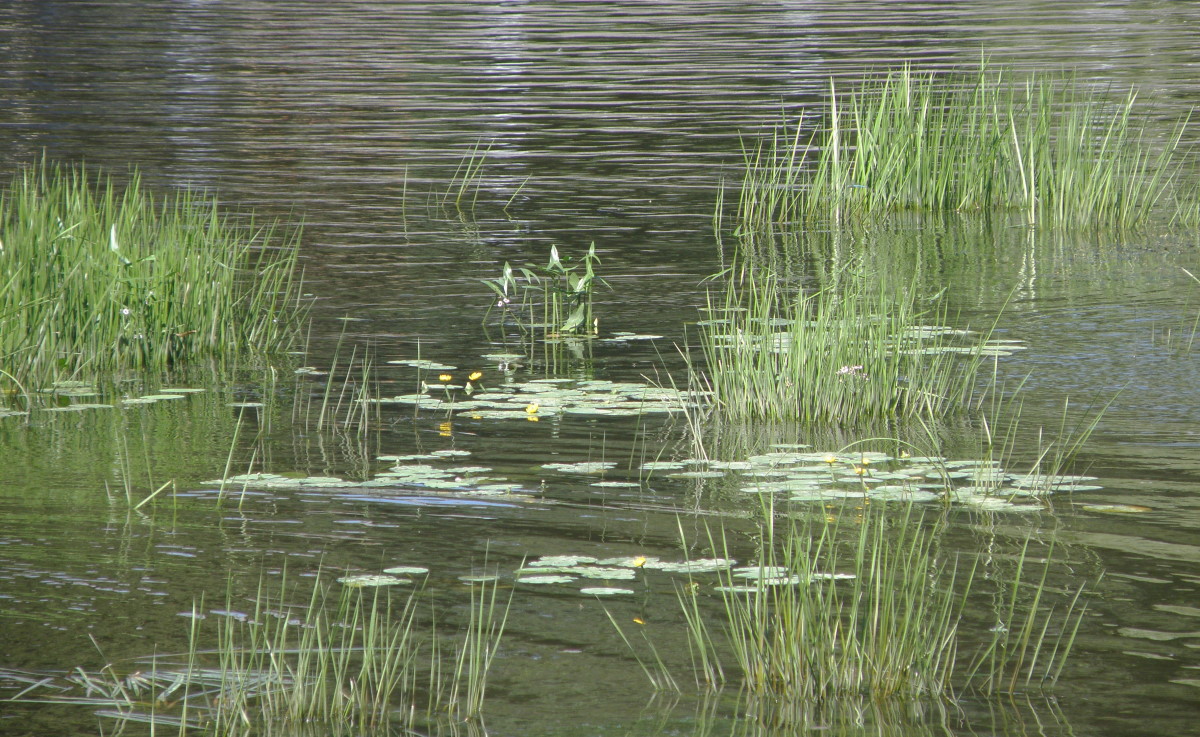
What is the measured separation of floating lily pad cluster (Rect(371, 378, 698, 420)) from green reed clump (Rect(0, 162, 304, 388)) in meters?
1.55

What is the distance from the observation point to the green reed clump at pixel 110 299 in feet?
25.8

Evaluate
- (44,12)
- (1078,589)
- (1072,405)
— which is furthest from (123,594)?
(44,12)

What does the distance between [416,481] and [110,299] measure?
9.45ft

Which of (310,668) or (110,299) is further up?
(110,299)

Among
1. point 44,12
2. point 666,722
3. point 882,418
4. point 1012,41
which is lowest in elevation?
point 666,722

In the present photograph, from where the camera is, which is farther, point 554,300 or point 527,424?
point 554,300

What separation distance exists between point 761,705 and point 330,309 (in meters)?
6.64

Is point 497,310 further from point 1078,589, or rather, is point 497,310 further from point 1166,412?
point 1078,589

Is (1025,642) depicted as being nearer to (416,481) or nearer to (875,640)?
(875,640)

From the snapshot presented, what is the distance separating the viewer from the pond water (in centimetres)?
452

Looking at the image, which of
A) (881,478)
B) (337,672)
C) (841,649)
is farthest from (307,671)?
(881,478)

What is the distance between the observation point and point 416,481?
20.5 ft

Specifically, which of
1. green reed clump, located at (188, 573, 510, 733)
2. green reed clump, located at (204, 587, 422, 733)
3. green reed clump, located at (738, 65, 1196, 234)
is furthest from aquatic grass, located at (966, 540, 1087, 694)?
green reed clump, located at (738, 65, 1196, 234)

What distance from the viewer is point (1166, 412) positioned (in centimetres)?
711
